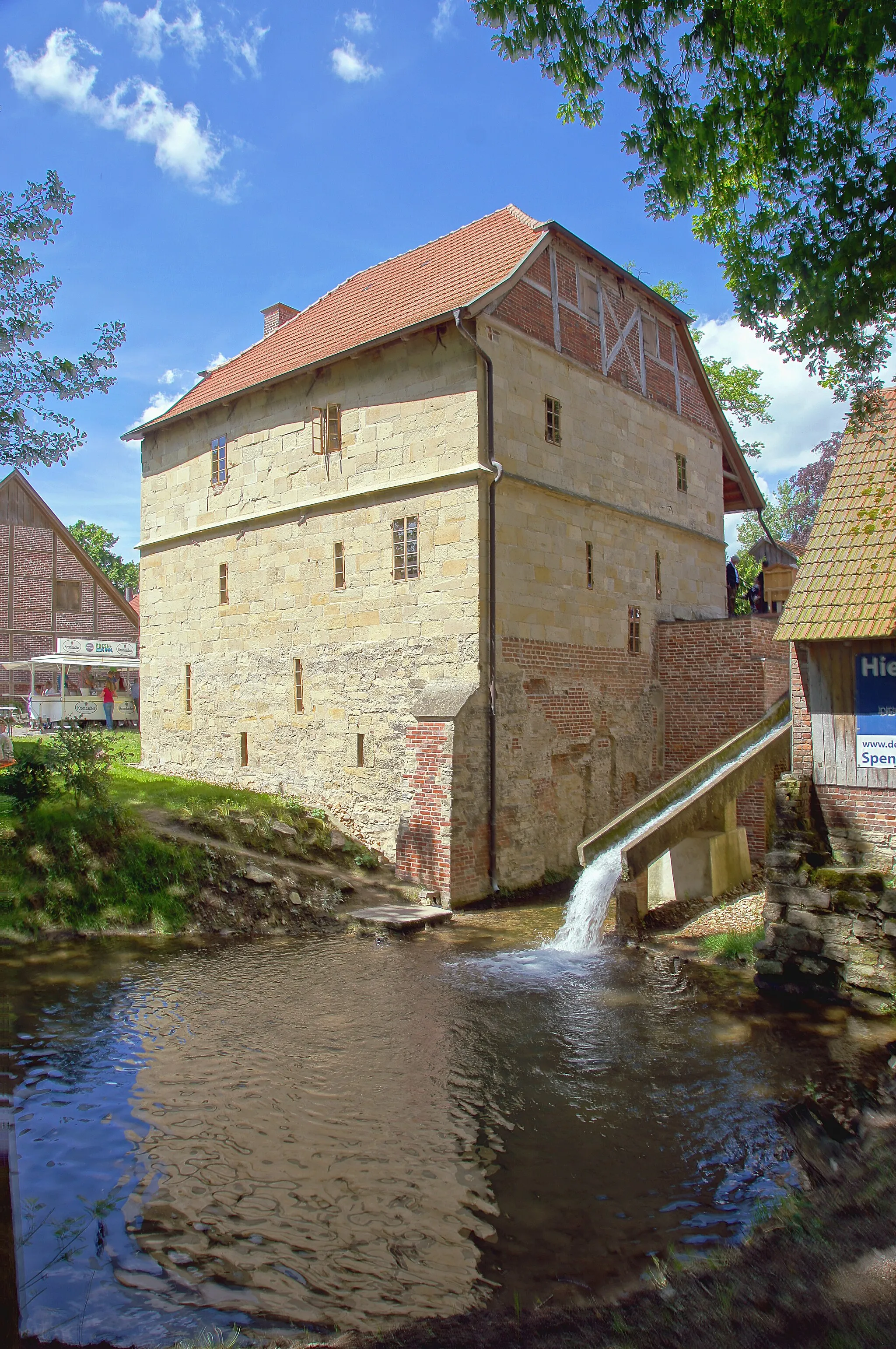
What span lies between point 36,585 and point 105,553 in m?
34.9

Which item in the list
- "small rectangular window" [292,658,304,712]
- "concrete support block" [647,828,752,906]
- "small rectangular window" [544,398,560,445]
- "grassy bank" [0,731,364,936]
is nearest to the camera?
"grassy bank" [0,731,364,936]

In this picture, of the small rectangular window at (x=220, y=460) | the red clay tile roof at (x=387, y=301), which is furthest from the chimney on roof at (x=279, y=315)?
→ the small rectangular window at (x=220, y=460)

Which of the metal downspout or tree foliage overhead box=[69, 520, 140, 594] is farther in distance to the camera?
tree foliage overhead box=[69, 520, 140, 594]

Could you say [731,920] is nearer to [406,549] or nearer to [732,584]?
[406,549]

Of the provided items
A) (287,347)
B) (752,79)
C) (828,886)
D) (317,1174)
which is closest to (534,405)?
(287,347)

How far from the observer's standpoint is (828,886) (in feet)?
28.4

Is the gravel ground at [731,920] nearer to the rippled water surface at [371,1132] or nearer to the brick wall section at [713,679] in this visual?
the rippled water surface at [371,1132]

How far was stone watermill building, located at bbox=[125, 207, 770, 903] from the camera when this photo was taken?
13.0 m

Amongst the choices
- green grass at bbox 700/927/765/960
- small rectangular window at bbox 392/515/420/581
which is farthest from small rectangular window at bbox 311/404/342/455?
green grass at bbox 700/927/765/960

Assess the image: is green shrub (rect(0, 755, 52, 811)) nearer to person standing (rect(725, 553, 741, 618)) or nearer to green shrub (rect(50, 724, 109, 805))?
green shrub (rect(50, 724, 109, 805))

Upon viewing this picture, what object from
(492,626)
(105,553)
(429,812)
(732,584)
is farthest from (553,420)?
(105,553)

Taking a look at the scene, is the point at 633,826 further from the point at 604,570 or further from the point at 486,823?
the point at 604,570

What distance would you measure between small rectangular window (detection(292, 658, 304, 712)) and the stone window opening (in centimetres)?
2008

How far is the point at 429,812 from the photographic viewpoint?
1252 cm
